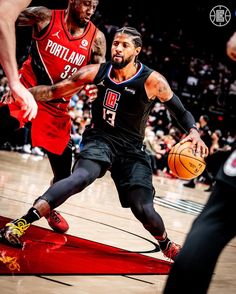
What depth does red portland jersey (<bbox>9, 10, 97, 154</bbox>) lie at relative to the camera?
443cm

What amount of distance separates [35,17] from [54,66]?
0.45 m

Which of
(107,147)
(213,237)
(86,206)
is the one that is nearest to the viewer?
(213,237)

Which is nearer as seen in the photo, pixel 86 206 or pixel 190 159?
pixel 190 159

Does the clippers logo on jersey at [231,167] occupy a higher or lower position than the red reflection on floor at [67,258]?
higher

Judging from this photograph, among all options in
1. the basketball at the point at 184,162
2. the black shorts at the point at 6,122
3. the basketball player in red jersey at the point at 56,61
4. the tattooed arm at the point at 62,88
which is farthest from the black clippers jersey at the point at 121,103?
the black shorts at the point at 6,122

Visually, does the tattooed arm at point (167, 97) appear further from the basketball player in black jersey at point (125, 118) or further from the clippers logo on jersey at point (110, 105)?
the clippers logo on jersey at point (110, 105)

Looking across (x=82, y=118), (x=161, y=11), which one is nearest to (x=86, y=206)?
(x=82, y=118)

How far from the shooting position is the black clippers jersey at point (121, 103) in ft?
13.3

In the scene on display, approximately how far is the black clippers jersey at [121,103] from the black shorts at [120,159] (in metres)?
0.09

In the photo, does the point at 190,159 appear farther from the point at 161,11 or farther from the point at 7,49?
the point at 161,11

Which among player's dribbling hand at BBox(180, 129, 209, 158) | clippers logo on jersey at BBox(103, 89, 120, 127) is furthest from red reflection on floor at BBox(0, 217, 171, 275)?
clippers logo on jersey at BBox(103, 89, 120, 127)

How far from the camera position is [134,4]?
20484 millimetres

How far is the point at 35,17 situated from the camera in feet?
14.1

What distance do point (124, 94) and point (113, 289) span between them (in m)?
1.67
